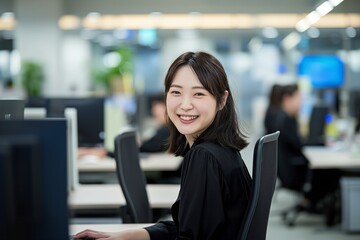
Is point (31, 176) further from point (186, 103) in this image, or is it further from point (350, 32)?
point (350, 32)

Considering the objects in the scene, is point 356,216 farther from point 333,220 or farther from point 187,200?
point 187,200

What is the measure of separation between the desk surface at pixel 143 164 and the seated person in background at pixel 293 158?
117cm

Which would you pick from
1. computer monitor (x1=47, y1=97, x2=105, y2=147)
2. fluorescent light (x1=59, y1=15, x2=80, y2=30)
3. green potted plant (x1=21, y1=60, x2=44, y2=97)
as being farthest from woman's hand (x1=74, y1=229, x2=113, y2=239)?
fluorescent light (x1=59, y1=15, x2=80, y2=30)

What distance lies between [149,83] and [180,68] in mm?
16886

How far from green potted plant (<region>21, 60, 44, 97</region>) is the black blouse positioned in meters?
10.6

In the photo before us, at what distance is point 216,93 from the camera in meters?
2.52

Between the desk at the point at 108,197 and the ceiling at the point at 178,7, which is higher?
the ceiling at the point at 178,7

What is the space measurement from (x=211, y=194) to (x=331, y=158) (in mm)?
4422

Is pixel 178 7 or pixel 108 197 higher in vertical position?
pixel 178 7

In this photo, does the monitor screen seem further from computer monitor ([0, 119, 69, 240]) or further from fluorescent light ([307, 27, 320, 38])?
computer monitor ([0, 119, 69, 240])

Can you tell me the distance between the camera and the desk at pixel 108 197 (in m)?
3.96

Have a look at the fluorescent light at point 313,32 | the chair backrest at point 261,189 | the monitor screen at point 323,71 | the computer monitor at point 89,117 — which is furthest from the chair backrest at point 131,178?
the fluorescent light at point 313,32

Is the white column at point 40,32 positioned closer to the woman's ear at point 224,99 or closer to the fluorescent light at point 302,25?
the fluorescent light at point 302,25

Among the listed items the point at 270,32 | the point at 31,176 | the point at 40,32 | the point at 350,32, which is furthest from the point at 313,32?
the point at 31,176
